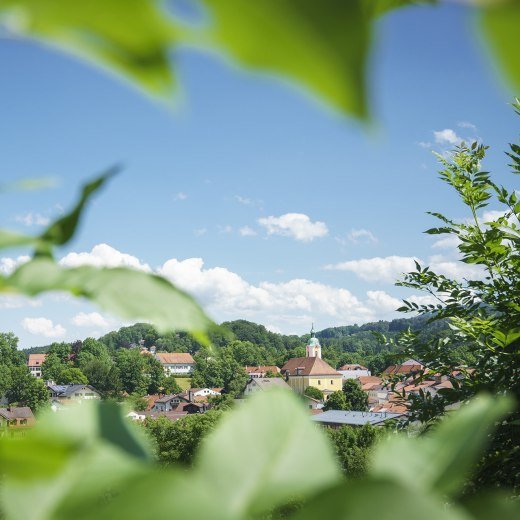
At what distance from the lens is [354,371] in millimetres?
46438

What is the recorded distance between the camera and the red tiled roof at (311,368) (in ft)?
125

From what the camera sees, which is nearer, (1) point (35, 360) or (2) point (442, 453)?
(2) point (442, 453)

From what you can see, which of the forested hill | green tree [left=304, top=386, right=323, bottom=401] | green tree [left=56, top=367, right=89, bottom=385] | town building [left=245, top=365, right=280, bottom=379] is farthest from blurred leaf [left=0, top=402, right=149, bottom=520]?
town building [left=245, top=365, right=280, bottom=379]

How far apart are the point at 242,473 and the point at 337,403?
31.8 meters

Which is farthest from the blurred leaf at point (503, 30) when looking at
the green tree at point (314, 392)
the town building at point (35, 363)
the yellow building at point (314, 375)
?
the town building at point (35, 363)

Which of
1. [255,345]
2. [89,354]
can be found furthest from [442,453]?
[255,345]

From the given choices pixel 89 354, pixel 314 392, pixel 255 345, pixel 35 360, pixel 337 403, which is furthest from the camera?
pixel 255 345

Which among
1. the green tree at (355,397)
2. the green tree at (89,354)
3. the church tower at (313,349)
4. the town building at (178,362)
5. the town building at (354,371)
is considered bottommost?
the town building at (354,371)

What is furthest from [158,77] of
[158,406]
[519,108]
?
[158,406]

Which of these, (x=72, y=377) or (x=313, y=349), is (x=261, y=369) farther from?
(x=72, y=377)

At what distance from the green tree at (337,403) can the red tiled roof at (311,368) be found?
6.58m

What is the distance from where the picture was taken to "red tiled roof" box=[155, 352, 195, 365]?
155 feet

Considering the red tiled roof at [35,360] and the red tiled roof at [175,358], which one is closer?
the red tiled roof at [35,360]

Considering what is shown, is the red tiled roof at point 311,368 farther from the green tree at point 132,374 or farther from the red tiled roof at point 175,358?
the red tiled roof at point 175,358
